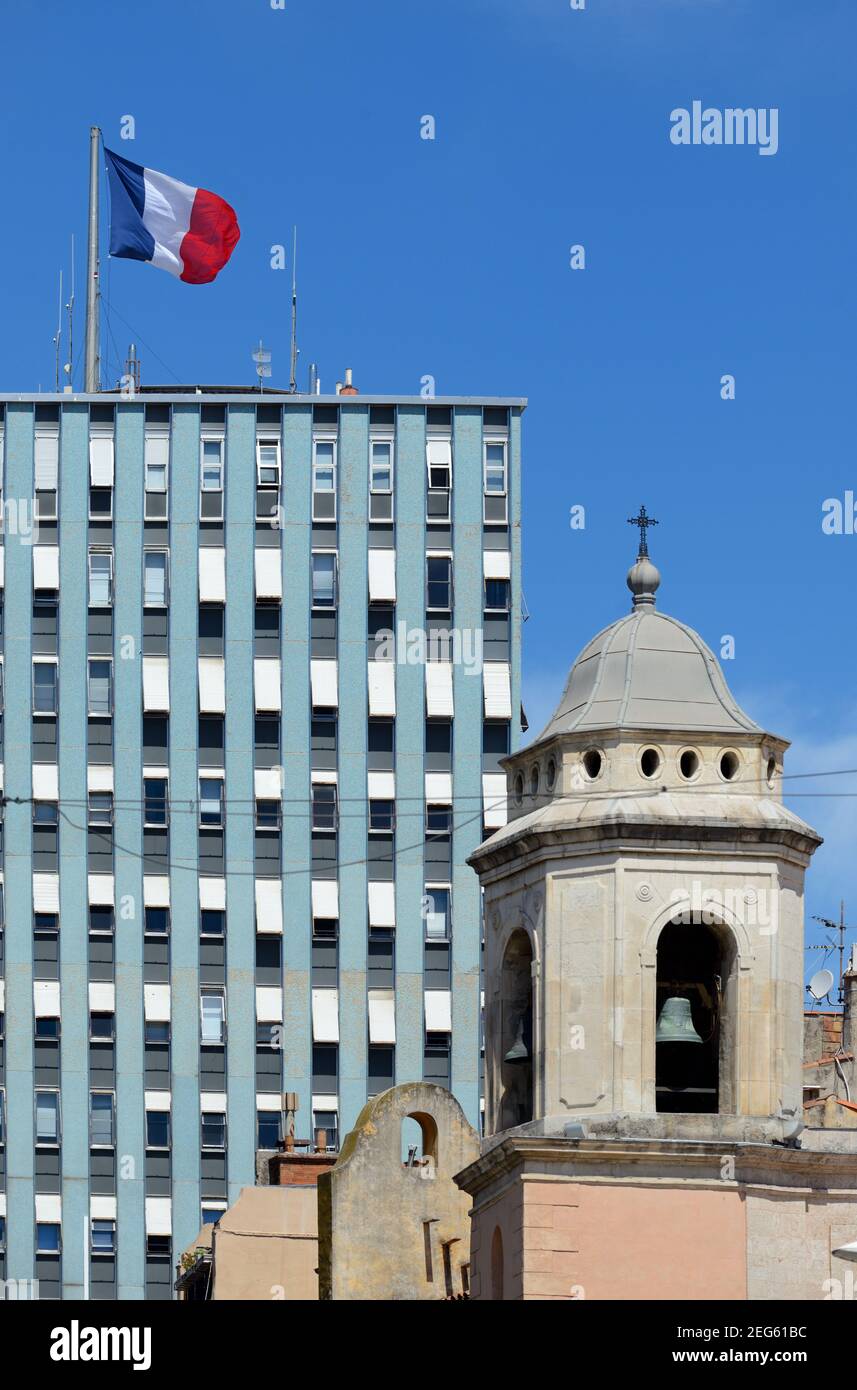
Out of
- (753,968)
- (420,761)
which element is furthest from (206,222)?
(753,968)

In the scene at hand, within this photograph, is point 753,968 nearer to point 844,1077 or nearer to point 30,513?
point 844,1077

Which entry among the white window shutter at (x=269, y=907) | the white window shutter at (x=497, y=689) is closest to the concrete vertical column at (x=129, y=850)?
the white window shutter at (x=269, y=907)

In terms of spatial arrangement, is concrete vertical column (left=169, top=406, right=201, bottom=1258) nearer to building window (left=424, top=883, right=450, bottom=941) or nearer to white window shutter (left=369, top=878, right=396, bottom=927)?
white window shutter (left=369, top=878, right=396, bottom=927)

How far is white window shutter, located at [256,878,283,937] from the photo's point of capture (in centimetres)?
12581

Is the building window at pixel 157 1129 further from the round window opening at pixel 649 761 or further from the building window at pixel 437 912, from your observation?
the round window opening at pixel 649 761

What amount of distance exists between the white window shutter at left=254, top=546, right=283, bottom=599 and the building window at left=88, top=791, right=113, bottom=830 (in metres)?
8.59

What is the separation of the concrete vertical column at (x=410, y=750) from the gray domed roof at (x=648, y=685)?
68037mm

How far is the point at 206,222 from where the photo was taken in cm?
12181

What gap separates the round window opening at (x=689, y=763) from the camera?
55.5 m

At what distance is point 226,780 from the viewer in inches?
5012

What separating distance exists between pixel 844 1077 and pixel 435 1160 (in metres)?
38.8

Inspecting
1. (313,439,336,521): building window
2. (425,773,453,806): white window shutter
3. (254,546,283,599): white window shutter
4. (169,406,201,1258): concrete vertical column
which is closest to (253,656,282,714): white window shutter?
(169,406,201,1258): concrete vertical column

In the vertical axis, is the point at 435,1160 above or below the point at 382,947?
below
